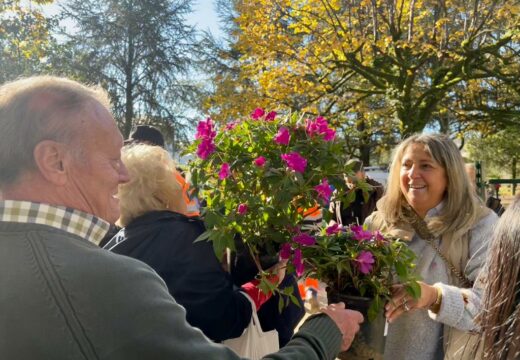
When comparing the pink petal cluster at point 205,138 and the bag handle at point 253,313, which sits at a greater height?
the pink petal cluster at point 205,138

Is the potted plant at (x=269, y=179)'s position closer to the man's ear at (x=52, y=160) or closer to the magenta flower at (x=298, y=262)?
the magenta flower at (x=298, y=262)

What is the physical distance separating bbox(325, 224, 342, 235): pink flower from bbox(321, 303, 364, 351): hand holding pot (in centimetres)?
26

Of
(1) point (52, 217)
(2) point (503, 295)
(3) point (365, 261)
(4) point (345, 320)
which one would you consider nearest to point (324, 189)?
(3) point (365, 261)

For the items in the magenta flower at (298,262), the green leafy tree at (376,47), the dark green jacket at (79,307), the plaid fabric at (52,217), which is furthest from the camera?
the green leafy tree at (376,47)

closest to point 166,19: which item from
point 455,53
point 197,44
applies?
point 197,44

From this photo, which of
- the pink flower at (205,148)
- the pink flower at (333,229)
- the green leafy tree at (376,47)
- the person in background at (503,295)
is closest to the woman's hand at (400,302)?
the pink flower at (333,229)

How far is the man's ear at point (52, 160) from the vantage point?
110 cm

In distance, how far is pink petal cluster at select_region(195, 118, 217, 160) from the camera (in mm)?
1522

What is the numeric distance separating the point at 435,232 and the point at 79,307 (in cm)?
158

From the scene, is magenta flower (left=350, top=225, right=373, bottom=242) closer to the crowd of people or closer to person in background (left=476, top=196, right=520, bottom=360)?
the crowd of people

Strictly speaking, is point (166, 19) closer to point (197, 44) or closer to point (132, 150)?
point (197, 44)

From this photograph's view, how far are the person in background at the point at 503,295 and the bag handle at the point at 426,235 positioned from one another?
84cm

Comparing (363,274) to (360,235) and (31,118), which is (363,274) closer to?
(360,235)

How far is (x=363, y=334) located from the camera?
1449mm
